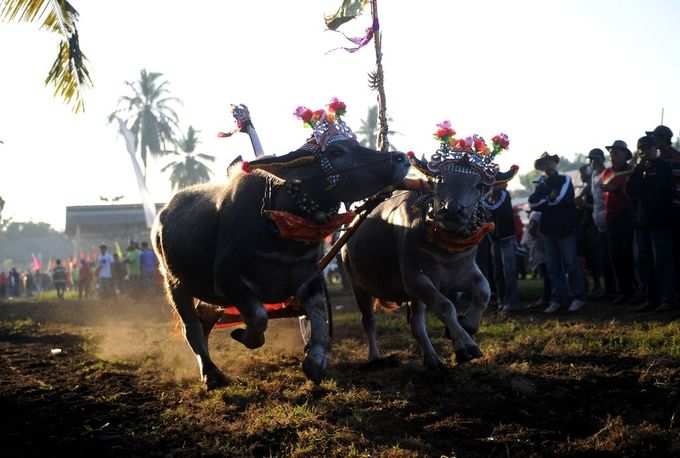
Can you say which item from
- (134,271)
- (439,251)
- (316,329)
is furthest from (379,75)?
(134,271)

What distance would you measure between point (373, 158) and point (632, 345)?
10.9 feet

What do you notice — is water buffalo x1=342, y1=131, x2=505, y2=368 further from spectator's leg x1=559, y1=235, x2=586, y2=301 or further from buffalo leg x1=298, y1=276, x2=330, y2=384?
spectator's leg x1=559, y1=235, x2=586, y2=301

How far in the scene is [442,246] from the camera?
637 cm

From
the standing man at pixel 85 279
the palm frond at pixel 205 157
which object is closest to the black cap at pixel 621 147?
the standing man at pixel 85 279

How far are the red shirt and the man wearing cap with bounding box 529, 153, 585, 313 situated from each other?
472 mm

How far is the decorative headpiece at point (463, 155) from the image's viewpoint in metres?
6.55

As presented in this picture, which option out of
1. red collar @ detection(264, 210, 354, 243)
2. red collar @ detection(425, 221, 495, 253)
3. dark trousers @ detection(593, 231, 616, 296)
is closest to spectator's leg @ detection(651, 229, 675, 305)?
dark trousers @ detection(593, 231, 616, 296)

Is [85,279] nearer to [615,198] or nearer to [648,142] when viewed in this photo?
[615,198]

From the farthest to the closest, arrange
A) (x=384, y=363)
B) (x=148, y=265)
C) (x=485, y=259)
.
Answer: (x=148, y=265), (x=485, y=259), (x=384, y=363)

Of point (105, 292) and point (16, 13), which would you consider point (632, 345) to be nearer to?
point (16, 13)

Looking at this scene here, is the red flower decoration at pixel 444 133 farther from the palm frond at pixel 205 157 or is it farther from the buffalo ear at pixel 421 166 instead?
the palm frond at pixel 205 157

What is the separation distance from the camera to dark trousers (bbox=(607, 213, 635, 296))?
32.5ft

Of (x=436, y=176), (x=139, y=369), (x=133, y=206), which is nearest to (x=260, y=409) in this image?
(x=436, y=176)

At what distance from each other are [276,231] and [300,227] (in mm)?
256
